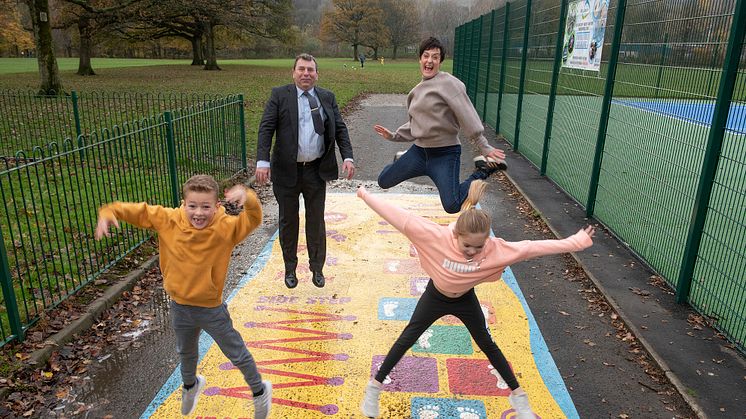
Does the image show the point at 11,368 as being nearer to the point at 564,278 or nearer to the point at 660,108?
the point at 564,278

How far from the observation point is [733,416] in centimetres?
338

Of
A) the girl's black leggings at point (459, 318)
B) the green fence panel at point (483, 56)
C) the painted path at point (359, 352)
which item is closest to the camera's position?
the girl's black leggings at point (459, 318)

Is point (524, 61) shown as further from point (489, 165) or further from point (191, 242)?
point (191, 242)

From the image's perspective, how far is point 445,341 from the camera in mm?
4277

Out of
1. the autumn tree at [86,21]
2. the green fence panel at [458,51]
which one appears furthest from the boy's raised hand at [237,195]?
A: the autumn tree at [86,21]

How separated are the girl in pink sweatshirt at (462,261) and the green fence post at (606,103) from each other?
4.12 metres

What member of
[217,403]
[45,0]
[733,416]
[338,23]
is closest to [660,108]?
[733,416]

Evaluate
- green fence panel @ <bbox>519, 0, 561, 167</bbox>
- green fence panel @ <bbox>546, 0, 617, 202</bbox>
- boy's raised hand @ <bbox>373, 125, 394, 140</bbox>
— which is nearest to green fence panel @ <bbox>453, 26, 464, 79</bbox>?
green fence panel @ <bbox>519, 0, 561, 167</bbox>

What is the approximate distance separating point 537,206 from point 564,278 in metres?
2.48

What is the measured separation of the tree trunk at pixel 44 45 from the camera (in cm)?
2058

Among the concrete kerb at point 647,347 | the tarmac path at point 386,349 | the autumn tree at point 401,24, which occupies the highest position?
the autumn tree at point 401,24

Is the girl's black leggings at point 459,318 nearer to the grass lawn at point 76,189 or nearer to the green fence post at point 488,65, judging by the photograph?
the grass lawn at point 76,189

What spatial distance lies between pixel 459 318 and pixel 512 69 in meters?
10.4

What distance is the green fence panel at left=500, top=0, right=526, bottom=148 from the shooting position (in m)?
11.6
